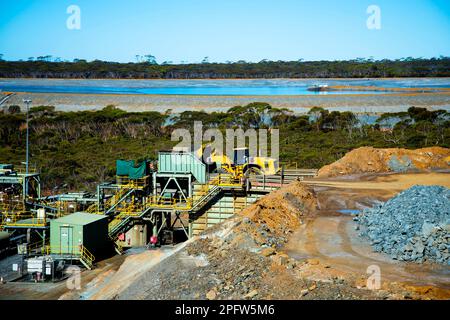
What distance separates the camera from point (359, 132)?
75.9 meters

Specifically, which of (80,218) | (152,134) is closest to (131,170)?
(80,218)

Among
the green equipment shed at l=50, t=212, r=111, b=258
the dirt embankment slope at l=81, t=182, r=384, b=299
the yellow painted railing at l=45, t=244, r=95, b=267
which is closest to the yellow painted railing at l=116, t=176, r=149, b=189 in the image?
the green equipment shed at l=50, t=212, r=111, b=258

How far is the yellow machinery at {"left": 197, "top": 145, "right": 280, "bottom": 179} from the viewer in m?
34.5

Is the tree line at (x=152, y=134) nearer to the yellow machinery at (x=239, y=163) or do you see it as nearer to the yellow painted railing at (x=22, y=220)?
the yellow painted railing at (x=22, y=220)

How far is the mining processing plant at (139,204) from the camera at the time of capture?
31312 mm

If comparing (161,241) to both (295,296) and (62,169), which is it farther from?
(62,169)

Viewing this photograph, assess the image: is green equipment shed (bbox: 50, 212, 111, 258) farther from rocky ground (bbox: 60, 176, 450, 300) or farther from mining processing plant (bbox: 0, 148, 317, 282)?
rocky ground (bbox: 60, 176, 450, 300)

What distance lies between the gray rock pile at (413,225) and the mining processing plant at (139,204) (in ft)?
24.9

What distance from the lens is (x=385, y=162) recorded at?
42.2 meters

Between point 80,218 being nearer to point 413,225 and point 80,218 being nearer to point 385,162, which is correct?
point 413,225

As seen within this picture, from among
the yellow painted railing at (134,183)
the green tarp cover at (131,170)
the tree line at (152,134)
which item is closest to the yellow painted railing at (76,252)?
the yellow painted railing at (134,183)

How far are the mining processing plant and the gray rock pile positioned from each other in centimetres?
759
